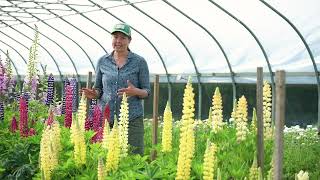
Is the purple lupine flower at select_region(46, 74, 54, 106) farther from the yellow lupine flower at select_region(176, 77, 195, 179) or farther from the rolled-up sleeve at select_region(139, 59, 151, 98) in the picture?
the yellow lupine flower at select_region(176, 77, 195, 179)

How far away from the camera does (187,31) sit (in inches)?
491

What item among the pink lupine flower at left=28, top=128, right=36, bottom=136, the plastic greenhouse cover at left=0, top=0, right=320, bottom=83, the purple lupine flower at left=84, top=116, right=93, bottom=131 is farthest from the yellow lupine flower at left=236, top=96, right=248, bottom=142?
the plastic greenhouse cover at left=0, top=0, right=320, bottom=83

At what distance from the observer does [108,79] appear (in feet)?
18.1

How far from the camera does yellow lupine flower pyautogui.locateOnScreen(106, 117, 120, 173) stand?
371 centimetres

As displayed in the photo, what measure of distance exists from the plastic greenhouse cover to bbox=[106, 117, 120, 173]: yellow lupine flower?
22.1 ft

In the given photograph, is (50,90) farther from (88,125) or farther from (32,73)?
(88,125)

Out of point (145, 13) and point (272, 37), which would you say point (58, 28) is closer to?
point (145, 13)

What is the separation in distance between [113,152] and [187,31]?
8948 mm

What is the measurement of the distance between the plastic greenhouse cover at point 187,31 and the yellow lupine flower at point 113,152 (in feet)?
22.1

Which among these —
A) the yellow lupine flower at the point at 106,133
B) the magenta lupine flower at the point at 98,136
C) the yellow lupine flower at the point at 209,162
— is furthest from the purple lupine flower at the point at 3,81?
the yellow lupine flower at the point at 209,162

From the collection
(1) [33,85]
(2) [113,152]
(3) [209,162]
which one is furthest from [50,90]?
→ (3) [209,162]

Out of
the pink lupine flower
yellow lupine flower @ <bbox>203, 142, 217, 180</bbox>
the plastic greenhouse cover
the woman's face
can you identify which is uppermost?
A: the plastic greenhouse cover

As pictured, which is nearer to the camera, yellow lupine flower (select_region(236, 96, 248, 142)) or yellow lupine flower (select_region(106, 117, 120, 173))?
yellow lupine flower (select_region(106, 117, 120, 173))

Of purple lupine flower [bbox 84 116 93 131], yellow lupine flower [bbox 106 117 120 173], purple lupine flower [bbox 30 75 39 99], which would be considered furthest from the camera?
purple lupine flower [bbox 30 75 39 99]
